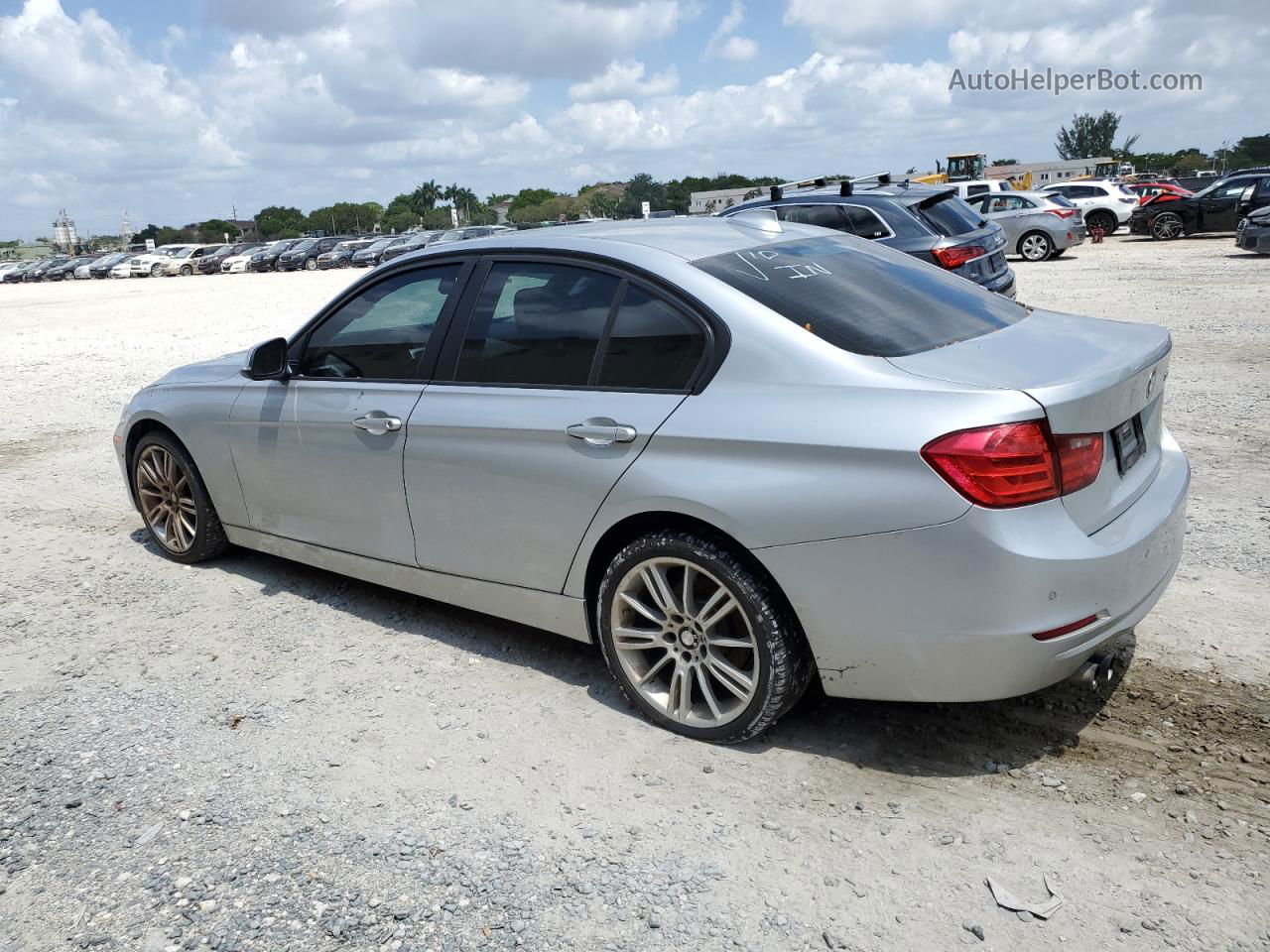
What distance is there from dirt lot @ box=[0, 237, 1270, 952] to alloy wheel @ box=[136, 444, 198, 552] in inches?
18.0

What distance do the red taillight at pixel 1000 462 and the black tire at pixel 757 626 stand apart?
2.26ft

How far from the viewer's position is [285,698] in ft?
13.6

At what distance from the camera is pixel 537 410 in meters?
3.82

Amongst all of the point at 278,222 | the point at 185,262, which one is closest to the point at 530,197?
the point at 278,222

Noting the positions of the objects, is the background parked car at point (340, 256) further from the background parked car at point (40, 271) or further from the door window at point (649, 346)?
the door window at point (649, 346)

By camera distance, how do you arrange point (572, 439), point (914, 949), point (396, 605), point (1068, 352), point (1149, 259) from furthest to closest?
point (1149, 259)
point (396, 605)
point (572, 439)
point (1068, 352)
point (914, 949)

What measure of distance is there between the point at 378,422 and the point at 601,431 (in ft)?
3.88

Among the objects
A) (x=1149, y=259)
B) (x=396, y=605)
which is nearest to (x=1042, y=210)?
(x=1149, y=259)

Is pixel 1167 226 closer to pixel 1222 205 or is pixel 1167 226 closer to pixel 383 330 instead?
pixel 1222 205

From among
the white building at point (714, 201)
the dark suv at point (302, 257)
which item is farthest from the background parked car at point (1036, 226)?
the dark suv at point (302, 257)

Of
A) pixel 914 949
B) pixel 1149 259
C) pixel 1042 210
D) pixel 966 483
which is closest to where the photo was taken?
pixel 914 949

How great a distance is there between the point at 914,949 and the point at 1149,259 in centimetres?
2247

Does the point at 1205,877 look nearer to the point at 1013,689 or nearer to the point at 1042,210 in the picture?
the point at 1013,689

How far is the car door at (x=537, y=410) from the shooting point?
11.7 ft
